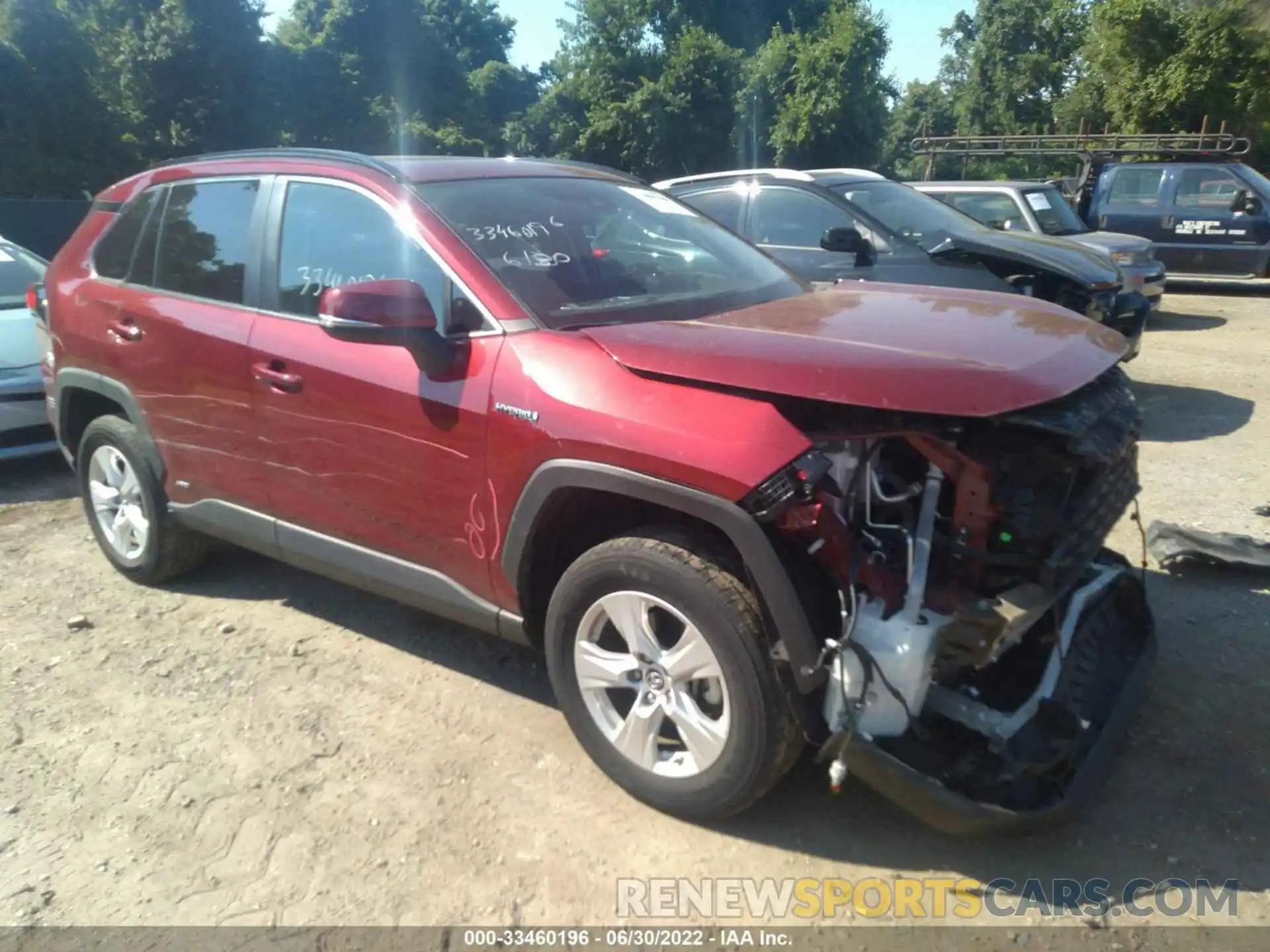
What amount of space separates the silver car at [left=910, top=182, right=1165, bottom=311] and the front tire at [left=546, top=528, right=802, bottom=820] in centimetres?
826

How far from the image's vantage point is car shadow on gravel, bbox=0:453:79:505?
621 cm

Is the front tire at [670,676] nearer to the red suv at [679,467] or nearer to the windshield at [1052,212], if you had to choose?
the red suv at [679,467]

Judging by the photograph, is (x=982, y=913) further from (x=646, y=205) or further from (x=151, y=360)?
(x=151, y=360)

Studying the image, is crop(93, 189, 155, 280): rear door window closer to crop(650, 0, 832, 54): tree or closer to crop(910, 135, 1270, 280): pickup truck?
crop(910, 135, 1270, 280): pickup truck

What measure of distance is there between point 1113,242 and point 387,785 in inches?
376

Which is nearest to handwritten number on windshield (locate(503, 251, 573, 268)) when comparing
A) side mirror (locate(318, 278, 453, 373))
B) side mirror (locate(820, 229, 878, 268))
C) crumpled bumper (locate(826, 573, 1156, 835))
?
side mirror (locate(318, 278, 453, 373))

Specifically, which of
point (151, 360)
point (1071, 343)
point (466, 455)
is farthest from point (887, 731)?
point (151, 360)

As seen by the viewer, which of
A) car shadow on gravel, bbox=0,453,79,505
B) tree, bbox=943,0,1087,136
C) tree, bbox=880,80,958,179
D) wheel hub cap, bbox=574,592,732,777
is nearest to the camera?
wheel hub cap, bbox=574,592,732,777

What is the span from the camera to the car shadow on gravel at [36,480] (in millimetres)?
6207

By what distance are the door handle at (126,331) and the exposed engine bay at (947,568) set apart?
2.98 meters

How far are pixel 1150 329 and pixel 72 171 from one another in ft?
74.7

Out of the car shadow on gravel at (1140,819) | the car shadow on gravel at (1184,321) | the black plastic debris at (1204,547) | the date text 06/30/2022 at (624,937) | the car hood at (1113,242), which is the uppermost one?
the car hood at (1113,242)

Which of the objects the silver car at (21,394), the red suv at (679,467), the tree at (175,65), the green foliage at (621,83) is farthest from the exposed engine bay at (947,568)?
the tree at (175,65)

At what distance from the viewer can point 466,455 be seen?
3.19 metres
